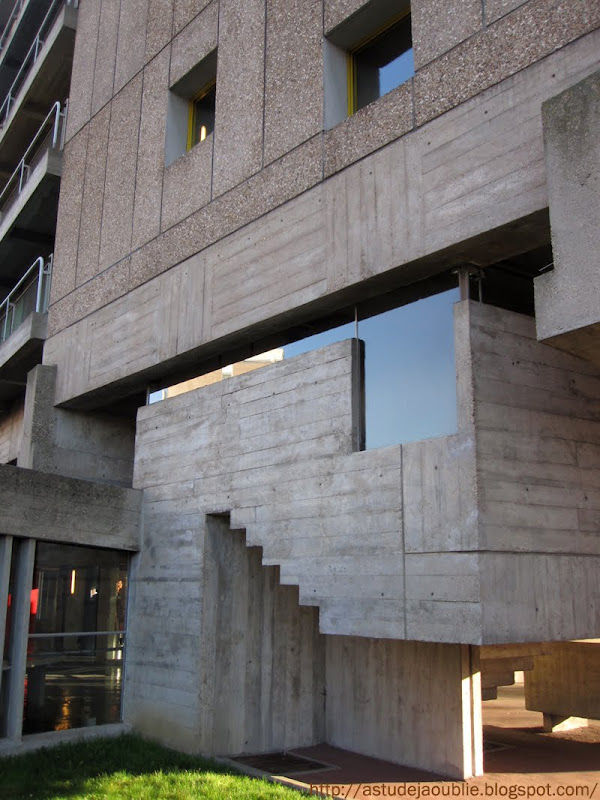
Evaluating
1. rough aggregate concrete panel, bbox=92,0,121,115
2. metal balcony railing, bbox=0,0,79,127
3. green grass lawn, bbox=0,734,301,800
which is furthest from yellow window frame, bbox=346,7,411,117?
metal balcony railing, bbox=0,0,79,127

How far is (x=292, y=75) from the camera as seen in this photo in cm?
1098

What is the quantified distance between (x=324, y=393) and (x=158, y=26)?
29.8 feet

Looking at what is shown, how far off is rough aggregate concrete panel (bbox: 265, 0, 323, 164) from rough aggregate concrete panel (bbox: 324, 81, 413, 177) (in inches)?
18.3

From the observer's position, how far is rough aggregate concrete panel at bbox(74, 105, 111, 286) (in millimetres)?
15641

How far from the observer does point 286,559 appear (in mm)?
9852

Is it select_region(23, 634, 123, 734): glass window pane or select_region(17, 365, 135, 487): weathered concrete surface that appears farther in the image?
select_region(17, 365, 135, 487): weathered concrete surface

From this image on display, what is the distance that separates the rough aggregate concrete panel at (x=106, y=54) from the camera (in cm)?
1644

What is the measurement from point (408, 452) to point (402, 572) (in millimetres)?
1291

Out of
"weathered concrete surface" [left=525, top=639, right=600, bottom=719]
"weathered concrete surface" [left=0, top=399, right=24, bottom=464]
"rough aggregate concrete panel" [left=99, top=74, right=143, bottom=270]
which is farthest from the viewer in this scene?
"weathered concrete surface" [left=0, top=399, right=24, bottom=464]

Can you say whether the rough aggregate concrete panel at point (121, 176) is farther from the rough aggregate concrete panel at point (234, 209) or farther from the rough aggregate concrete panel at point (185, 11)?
the rough aggregate concrete panel at point (185, 11)

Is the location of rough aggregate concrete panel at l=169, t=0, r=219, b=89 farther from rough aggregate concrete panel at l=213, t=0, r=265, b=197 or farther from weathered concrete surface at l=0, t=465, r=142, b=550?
weathered concrete surface at l=0, t=465, r=142, b=550

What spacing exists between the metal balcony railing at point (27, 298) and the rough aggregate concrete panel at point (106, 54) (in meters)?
3.60

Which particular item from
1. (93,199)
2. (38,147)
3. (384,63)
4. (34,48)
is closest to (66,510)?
(93,199)

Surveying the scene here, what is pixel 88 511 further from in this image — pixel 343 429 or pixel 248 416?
pixel 343 429
